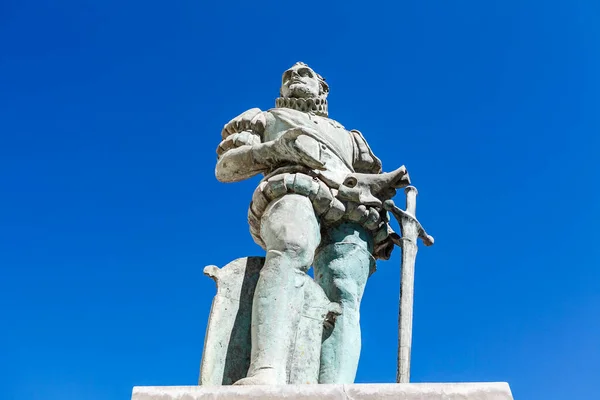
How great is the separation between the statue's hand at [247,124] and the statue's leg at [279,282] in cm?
101

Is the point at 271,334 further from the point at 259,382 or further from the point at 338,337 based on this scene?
the point at 338,337

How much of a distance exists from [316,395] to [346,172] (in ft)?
7.89

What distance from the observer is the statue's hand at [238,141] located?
6.31 m

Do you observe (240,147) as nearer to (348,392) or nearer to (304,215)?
(304,215)

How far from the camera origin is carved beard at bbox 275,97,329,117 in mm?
6812

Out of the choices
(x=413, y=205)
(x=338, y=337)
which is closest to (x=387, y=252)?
(x=413, y=205)

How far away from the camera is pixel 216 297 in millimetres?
5547

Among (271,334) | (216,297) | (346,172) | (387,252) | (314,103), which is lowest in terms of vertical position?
(271,334)

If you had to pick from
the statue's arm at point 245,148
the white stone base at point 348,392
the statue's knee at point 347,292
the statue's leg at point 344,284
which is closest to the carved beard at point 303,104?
the statue's arm at point 245,148

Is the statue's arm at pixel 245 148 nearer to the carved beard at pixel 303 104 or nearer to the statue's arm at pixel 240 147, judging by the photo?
the statue's arm at pixel 240 147

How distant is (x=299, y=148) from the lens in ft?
19.3

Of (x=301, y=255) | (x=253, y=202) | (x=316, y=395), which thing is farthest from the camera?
(x=253, y=202)

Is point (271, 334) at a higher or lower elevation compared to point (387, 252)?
lower

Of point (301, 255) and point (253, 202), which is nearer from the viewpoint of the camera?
point (301, 255)
